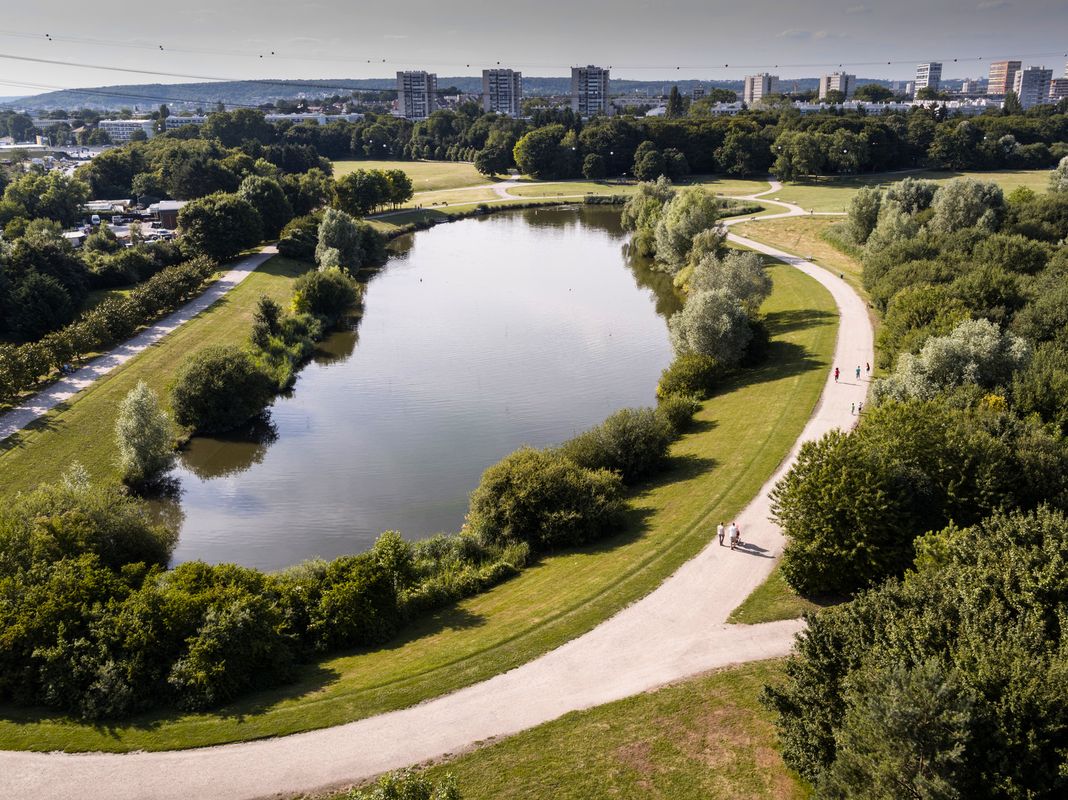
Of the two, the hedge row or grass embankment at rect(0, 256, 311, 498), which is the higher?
the hedge row

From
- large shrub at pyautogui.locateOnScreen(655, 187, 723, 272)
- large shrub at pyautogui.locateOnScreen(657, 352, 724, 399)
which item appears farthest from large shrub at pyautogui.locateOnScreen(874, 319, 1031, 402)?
large shrub at pyautogui.locateOnScreen(655, 187, 723, 272)

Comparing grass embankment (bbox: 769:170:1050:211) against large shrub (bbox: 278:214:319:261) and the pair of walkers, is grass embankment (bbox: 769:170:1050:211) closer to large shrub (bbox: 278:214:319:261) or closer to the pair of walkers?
large shrub (bbox: 278:214:319:261)

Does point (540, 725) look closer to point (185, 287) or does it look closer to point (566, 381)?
point (566, 381)

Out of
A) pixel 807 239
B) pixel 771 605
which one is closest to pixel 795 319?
pixel 807 239

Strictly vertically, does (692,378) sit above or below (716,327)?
below

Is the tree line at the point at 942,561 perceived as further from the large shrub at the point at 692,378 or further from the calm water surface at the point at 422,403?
the calm water surface at the point at 422,403

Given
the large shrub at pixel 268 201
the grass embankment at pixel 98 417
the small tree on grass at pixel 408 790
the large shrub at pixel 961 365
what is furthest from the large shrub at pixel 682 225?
the small tree on grass at pixel 408 790

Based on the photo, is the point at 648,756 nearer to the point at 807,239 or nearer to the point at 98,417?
the point at 98,417
